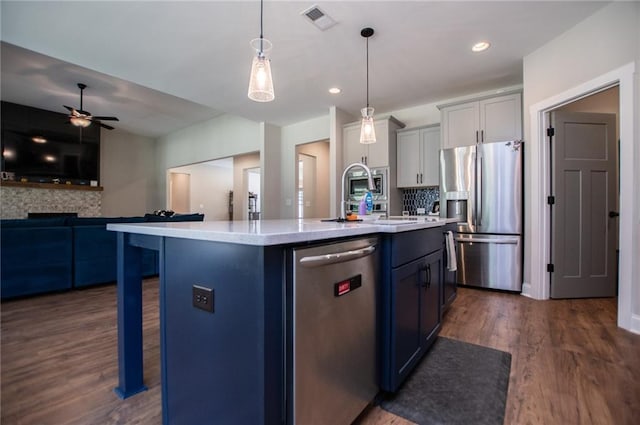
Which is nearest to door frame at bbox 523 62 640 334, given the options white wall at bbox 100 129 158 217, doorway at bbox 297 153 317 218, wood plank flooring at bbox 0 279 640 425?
wood plank flooring at bbox 0 279 640 425

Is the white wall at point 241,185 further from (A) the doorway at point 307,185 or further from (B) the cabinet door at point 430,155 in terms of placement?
(B) the cabinet door at point 430,155

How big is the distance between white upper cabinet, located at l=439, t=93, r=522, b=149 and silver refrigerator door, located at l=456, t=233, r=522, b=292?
4.10ft

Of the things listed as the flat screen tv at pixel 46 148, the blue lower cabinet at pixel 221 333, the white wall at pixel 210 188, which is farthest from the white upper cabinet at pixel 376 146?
the white wall at pixel 210 188

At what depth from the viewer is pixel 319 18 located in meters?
2.54

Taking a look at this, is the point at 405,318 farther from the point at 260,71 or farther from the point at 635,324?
the point at 635,324

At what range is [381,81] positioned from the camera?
149 inches

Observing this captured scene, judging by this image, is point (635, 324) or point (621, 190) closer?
point (635, 324)

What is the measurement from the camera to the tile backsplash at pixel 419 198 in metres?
4.54

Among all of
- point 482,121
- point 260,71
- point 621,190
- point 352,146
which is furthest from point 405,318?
point 352,146

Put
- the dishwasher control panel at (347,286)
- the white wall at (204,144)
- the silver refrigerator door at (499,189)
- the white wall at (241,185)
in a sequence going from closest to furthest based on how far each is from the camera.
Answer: the dishwasher control panel at (347,286)
the silver refrigerator door at (499,189)
the white wall at (204,144)
the white wall at (241,185)

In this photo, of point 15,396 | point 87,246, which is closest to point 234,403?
point 15,396

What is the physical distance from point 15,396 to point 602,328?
13.0ft

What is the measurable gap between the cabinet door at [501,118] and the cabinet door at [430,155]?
2.23 ft

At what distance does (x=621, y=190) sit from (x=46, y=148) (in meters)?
9.34
